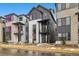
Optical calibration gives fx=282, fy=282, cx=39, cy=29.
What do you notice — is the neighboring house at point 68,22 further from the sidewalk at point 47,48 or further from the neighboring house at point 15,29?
the neighboring house at point 15,29

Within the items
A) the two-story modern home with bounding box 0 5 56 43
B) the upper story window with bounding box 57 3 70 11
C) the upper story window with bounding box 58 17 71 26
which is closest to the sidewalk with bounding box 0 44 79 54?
the two-story modern home with bounding box 0 5 56 43

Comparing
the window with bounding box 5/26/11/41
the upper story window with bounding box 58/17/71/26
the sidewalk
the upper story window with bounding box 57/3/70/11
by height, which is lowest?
the sidewalk

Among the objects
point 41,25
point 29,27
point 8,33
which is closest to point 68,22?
point 41,25

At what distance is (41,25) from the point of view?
15.0ft

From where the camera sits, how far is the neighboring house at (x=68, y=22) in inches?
176

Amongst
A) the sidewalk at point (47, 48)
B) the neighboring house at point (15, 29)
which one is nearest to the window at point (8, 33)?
the neighboring house at point (15, 29)

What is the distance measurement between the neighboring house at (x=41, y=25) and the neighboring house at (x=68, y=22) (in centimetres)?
12

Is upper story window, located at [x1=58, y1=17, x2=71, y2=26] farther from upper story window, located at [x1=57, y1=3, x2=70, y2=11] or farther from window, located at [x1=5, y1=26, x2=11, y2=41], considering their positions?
window, located at [x1=5, y1=26, x2=11, y2=41]

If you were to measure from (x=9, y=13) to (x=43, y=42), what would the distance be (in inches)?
28.4

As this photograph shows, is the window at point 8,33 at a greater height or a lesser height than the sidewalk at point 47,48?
greater

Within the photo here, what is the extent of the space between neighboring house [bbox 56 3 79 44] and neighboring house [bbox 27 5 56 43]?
0.38 ft

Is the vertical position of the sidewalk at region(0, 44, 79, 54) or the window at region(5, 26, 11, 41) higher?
the window at region(5, 26, 11, 41)

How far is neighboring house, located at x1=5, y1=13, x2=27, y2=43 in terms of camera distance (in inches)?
182

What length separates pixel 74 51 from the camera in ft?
14.5
